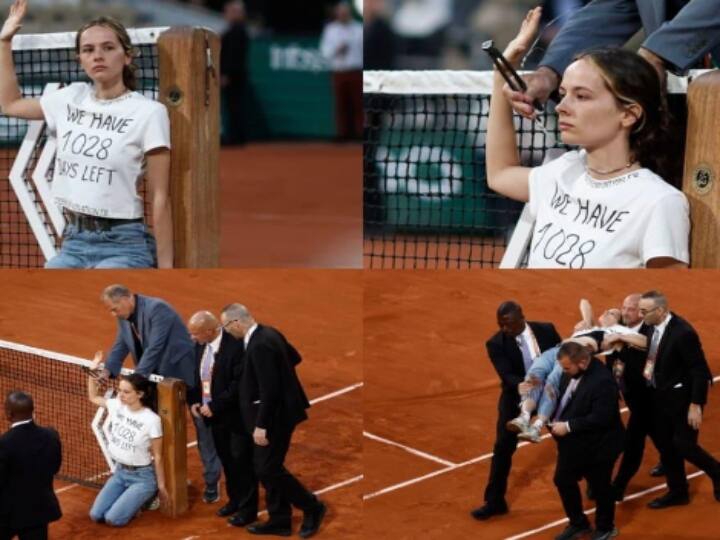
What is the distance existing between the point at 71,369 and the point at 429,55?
8863 mm


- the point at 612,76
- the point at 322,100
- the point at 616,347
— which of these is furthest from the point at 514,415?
the point at 322,100

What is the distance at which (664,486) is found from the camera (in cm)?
371

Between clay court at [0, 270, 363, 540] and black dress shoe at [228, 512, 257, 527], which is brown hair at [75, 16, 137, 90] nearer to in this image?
clay court at [0, 270, 363, 540]

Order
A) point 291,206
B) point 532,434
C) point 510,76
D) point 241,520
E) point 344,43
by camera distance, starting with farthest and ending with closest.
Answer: point 344,43 < point 291,206 < point 241,520 < point 532,434 < point 510,76

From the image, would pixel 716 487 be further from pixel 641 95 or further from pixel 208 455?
pixel 208 455

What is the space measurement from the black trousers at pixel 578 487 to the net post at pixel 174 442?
1168 millimetres

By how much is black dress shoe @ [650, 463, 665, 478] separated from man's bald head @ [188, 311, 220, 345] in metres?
1.34

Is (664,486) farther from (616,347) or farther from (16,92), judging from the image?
(16,92)

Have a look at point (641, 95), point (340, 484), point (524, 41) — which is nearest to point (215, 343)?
point (340, 484)

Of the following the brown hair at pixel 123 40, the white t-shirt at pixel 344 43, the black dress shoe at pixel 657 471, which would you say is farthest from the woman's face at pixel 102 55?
the white t-shirt at pixel 344 43

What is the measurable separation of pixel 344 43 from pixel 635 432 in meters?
11.8

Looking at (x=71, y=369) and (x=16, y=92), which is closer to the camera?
(x=16, y=92)

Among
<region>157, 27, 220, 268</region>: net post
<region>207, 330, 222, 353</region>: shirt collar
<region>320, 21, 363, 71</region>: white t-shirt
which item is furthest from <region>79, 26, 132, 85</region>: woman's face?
<region>320, 21, 363, 71</region>: white t-shirt

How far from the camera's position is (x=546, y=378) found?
12.3ft
